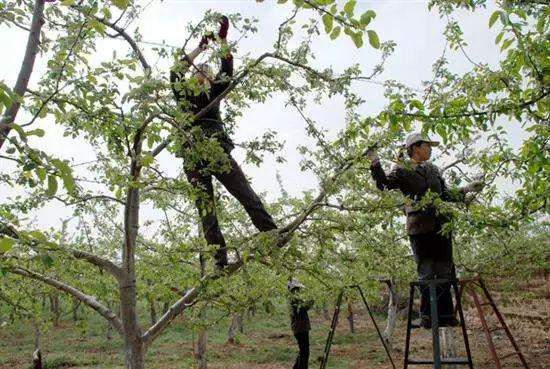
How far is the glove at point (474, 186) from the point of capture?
15.3 ft

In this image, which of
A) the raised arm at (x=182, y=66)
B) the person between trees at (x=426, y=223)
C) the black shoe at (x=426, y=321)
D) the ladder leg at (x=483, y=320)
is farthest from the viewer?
the ladder leg at (x=483, y=320)

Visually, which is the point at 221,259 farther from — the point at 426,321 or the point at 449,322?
the point at 449,322

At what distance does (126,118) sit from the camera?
3658mm

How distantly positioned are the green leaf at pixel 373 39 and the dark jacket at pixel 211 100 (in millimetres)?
2427

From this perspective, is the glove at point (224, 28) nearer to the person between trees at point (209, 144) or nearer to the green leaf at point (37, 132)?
the person between trees at point (209, 144)

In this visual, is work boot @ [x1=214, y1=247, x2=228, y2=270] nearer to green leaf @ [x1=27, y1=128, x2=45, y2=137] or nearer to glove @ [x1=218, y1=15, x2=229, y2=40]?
glove @ [x1=218, y1=15, x2=229, y2=40]

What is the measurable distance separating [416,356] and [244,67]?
1385 centimetres

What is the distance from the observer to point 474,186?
4711 mm

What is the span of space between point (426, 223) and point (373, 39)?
3256 millimetres

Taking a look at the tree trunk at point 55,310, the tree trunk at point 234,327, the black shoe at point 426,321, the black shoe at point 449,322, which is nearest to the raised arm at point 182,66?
the black shoe at point 426,321

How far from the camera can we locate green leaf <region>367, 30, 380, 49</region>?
1910 mm

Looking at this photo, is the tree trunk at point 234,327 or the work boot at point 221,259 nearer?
the work boot at point 221,259

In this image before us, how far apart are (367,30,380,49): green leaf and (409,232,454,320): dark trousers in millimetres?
3430

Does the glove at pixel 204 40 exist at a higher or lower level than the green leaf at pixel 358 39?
higher
